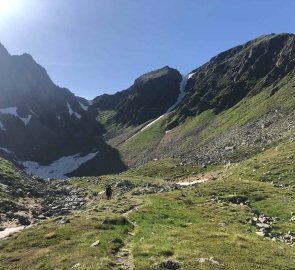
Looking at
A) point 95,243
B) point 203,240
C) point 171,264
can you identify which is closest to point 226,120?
point 203,240

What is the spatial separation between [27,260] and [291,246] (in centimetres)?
1707

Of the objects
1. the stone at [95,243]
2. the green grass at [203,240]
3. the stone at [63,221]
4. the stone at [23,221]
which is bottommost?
the green grass at [203,240]

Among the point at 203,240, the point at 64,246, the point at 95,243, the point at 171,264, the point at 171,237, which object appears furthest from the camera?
the point at 171,237

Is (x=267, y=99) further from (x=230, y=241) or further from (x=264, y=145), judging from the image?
(x=230, y=241)

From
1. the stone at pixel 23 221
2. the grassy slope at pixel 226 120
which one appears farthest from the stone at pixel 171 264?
the grassy slope at pixel 226 120

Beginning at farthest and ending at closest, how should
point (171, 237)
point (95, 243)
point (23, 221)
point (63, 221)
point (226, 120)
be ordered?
point (226, 120) < point (23, 221) < point (63, 221) < point (171, 237) < point (95, 243)

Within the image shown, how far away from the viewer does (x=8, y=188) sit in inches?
2480

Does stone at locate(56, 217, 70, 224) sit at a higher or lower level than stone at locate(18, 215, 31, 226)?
lower

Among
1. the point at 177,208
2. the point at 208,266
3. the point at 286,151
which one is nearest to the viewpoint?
the point at 208,266

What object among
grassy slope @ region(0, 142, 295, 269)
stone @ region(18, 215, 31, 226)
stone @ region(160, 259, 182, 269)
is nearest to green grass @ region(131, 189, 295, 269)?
grassy slope @ region(0, 142, 295, 269)

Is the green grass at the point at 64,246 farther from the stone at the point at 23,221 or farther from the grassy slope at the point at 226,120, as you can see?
the grassy slope at the point at 226,120

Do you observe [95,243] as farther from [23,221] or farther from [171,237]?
[23,221]

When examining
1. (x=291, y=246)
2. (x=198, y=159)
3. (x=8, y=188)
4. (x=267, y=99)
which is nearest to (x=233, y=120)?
(x=267, y=99)

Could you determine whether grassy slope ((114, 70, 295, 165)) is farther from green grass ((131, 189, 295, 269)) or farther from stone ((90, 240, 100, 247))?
stone ((90, 240, 100, 247))
